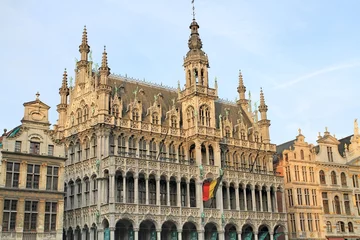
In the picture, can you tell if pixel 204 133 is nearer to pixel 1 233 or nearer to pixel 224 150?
pixel 224 150

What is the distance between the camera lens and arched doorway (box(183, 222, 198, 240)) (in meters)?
62.4

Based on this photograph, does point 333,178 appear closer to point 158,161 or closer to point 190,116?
point 190,116

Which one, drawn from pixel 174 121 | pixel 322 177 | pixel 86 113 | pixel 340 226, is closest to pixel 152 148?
pixel 174 121

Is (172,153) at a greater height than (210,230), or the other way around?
(172,153)

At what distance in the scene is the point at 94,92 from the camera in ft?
204

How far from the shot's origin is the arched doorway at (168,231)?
6075 cm

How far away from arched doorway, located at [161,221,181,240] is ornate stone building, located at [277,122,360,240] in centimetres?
2254

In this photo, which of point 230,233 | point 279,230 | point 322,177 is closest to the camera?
point 230,233

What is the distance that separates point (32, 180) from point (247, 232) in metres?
31.4

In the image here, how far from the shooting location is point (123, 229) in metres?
58.1

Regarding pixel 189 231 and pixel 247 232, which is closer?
pixel 189 231

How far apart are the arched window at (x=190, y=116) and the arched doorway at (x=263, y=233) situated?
1717 cm

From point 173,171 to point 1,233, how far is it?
838 inches

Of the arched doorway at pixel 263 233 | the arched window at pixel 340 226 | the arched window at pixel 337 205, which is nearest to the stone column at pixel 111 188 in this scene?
the arched doorway at pixel 263 233
